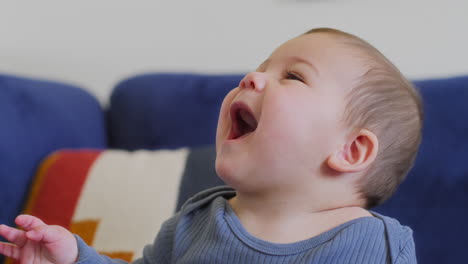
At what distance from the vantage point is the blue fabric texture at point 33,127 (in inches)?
48.8

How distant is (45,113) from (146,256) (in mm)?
706

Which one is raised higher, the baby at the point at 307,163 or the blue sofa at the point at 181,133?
the baby at the point at 307,163

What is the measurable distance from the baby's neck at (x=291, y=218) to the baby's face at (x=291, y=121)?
0.04m

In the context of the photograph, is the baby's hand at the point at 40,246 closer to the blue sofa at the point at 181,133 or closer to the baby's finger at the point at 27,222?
the baby's finger at the point at 27,222

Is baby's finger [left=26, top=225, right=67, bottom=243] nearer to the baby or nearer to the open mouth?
the baby

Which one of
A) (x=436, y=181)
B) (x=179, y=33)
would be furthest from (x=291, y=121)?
(x=179, y=33)

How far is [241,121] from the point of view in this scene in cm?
77

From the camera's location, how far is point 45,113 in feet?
4.57

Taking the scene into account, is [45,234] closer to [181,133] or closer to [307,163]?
[307,163]

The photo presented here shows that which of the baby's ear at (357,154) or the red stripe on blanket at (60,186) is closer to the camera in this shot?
the baby's ear at (357,154)

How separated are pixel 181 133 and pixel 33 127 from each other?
0.39 metres

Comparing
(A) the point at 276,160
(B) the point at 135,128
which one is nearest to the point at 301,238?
(A) the point at 276,160

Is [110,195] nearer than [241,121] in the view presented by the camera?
No

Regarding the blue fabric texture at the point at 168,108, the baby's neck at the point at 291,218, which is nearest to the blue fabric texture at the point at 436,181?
the blue fabric texture at the point at 168,108
